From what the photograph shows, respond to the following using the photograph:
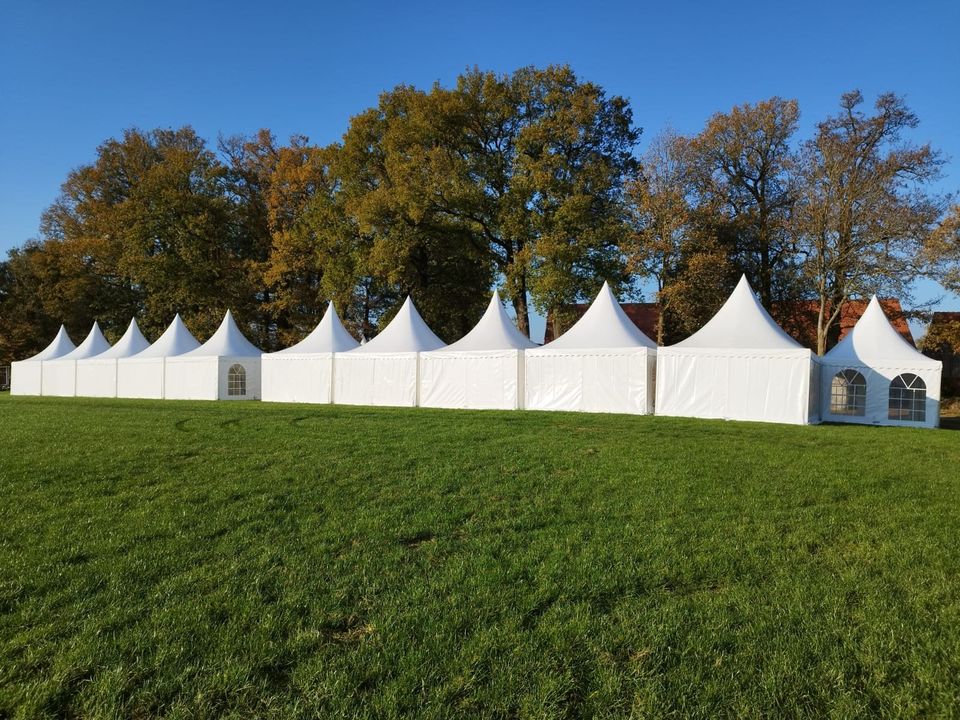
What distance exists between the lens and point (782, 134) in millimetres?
27062

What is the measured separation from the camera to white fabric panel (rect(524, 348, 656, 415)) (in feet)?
49.4

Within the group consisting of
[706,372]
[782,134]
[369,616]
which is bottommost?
[369,616]

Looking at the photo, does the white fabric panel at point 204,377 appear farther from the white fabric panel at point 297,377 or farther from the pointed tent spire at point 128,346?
the pointed tent spire at point 128,346

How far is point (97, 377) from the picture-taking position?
2744cm

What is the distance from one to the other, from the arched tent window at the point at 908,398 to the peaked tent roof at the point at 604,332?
6.02 metres

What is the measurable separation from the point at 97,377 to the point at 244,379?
8265 mm

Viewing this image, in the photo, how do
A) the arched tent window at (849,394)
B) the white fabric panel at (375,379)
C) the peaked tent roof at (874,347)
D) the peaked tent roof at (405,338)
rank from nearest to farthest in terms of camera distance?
1. the peaked tent roof at (874,347)
2. the arched tent window at (849,394)
3. the white fabric panel at (375,379)
4. the peaked tent roof at (405,338)

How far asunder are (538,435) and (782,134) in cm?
2445

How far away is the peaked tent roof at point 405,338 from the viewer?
20031 millimetres

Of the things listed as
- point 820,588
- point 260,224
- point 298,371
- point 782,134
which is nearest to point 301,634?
point 820,588

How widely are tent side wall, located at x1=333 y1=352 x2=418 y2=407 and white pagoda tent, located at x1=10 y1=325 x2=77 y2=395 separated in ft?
64.3

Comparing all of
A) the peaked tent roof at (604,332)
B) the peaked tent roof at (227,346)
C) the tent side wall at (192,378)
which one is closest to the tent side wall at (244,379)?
the tent side wall at (192,378)

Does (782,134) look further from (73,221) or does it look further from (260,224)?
(73,221)

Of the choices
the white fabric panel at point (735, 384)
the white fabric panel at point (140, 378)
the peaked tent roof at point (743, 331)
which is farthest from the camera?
the white fabric panel at point (140, 378)
